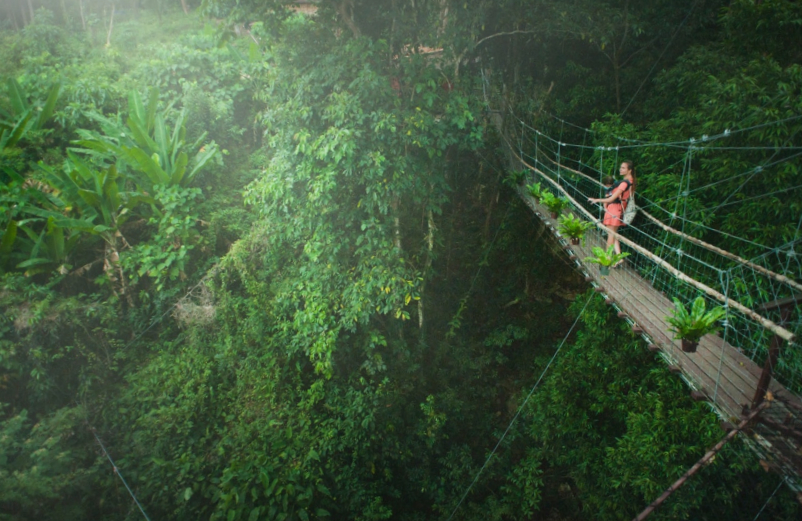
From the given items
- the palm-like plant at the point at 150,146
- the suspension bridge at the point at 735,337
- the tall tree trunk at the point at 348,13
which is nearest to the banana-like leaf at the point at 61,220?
the palm-like plant at the point at 150,146

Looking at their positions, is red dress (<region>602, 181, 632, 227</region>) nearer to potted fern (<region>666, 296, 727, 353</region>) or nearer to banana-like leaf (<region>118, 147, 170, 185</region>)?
potted fern (<region>666, 296, 727, 353</region>)

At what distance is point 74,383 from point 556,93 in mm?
6144

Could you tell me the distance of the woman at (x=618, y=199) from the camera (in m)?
3.20

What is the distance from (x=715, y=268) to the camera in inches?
72.6

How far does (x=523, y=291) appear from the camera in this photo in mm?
5391

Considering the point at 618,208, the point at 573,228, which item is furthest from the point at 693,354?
the point at 618,208

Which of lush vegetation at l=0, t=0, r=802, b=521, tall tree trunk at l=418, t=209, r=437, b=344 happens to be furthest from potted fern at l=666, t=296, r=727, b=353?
tall tree trunk at l=418, t=209, r=437, b=344

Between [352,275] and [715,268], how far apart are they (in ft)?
9.01

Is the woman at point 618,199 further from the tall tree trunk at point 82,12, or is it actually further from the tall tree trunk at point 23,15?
the tall tree trunk at point 23,15

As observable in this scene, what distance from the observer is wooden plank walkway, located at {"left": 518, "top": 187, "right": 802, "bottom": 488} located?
1693mm

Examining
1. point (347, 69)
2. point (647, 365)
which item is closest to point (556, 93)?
point (347, 69)

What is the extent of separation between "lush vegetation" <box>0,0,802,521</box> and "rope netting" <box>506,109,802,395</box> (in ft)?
0.62

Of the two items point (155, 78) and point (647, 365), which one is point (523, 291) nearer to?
point (647, 365)

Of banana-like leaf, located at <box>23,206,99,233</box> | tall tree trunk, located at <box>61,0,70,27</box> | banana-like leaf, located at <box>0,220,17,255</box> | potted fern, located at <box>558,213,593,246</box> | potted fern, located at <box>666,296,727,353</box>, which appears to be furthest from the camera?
tall tree trunk, located at <box>61,0,70,27</box>
